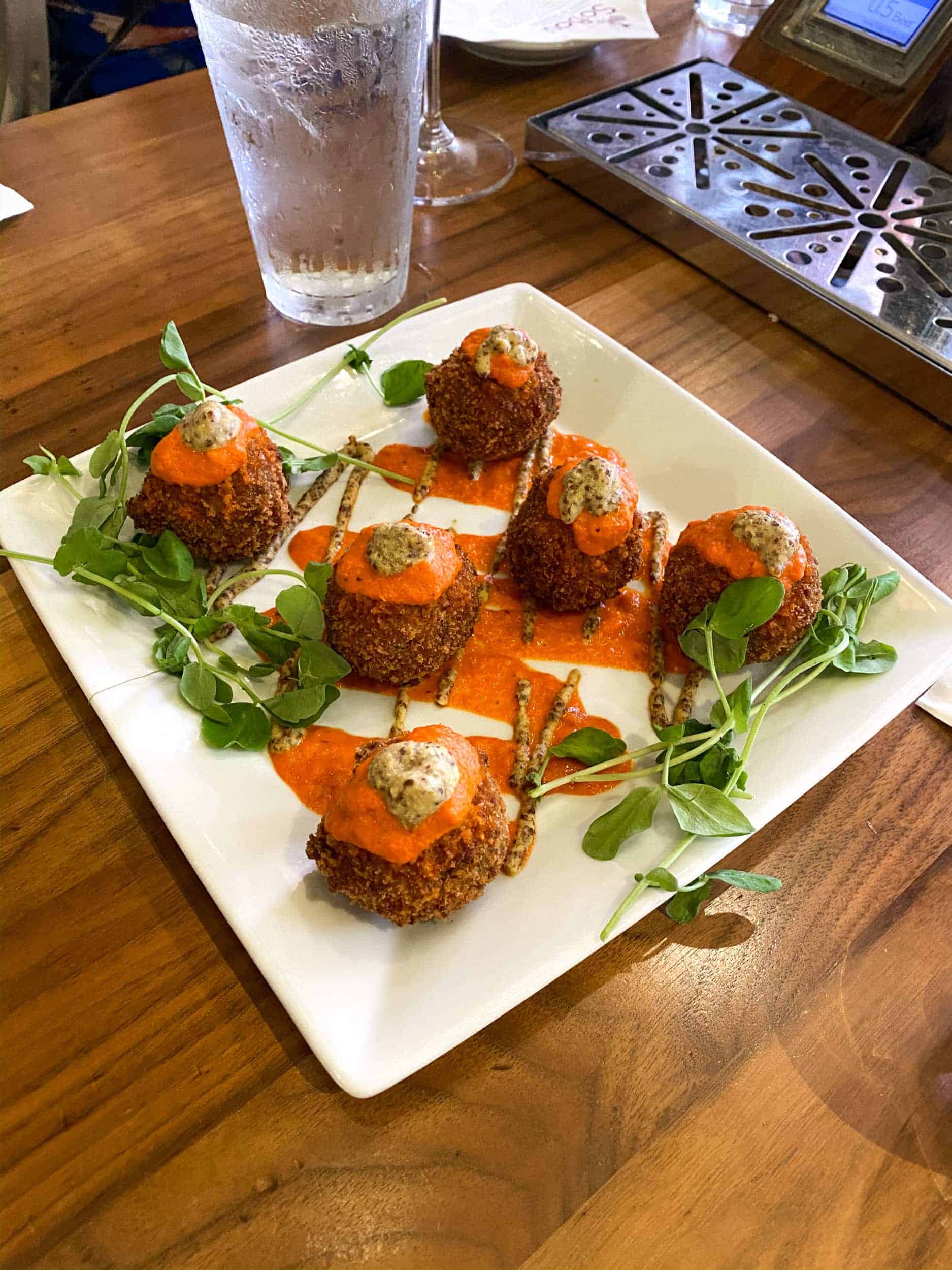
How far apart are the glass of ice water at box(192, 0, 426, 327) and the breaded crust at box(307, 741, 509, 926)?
105cm

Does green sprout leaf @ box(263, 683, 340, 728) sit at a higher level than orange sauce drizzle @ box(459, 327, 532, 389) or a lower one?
lower

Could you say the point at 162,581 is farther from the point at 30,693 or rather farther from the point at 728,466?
the point at 728,466

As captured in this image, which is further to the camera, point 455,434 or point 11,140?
point 11,140

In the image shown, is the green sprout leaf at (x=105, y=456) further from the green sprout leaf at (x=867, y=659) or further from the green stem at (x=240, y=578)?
the green sprout leaf at (x=867, y=659)

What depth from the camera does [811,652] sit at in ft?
3.85

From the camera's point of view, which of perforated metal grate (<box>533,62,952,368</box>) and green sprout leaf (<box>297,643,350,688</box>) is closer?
green sprout leaf (<box>297,643,350,688</box>)

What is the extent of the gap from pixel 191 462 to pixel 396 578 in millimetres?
317

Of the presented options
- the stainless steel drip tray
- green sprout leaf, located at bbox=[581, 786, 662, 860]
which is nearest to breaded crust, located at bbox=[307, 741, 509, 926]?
green sprout leaf, located at bbox=[581, 786, 662, 860]

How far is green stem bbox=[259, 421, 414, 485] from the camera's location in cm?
135

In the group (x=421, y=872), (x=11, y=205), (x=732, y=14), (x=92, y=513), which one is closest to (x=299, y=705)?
(x=421, y=872)

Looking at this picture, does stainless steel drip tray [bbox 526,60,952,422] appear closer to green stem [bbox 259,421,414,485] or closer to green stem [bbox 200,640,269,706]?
green stem [bbox 259,421,414,485]

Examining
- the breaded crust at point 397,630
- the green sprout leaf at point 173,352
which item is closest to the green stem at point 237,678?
the breaded crust at point 397,630

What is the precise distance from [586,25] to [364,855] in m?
2.22

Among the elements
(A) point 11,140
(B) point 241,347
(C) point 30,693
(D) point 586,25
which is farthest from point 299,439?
(D) point 586,25
